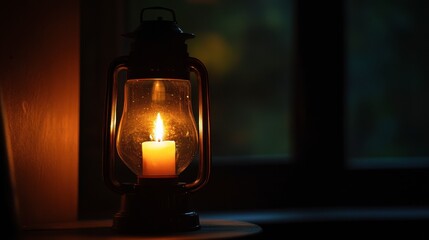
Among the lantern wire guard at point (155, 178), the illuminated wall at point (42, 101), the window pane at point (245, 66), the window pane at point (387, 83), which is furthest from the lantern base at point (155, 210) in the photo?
the window pane at point (387, 83)

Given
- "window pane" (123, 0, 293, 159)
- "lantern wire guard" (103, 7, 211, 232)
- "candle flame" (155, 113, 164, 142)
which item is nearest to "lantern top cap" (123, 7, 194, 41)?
"lantern wire guard" (103, 7, 211, 232)

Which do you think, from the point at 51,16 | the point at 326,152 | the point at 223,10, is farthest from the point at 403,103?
the point at 51,16

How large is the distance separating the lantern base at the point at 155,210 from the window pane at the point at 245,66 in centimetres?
62

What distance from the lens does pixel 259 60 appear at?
1802 millimetres

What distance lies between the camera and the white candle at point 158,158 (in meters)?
1.15

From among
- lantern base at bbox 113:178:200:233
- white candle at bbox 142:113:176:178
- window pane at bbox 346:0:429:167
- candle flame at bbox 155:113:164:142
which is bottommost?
lantern base at bbox 113:178:200:233

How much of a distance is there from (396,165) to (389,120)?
0.40 ft

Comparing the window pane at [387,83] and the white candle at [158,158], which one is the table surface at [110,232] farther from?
the window pane at [387,83]

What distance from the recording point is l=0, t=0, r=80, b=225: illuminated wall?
121 cm

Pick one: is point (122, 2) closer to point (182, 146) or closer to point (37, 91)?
point (37, 91)

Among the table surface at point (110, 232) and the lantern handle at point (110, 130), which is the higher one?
the lantern handle at point (110, 130)

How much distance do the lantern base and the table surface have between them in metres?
0.02

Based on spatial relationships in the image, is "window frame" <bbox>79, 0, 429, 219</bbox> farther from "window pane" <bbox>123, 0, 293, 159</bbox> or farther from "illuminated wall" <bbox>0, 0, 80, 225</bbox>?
"illuminated wall" <bbox>0, 0, 80, 225</bbox>

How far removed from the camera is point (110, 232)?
1139 millimetres
